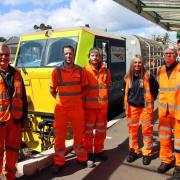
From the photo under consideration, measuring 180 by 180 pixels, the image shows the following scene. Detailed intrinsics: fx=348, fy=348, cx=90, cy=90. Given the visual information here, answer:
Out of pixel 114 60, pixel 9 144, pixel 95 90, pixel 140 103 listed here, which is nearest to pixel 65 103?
pixel 95 90

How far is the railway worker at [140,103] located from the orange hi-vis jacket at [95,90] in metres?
0.41

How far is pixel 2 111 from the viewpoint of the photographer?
4594 millimetres

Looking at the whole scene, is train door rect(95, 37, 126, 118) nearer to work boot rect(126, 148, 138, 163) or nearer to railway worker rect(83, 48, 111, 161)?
railway worker rect(83, 48, 111, 161)

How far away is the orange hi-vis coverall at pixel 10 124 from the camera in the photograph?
4.59 metres

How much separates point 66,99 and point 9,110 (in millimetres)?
1036

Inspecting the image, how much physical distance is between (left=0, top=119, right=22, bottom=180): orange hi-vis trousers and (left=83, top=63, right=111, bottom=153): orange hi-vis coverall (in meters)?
1.37

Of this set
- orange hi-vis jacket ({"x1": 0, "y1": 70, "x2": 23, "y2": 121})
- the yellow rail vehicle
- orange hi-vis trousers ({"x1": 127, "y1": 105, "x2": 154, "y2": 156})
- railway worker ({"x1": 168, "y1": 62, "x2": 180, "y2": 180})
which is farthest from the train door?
orange hi-vis jacket ({"x1": 0, "y1": 70, "x2": 23, "y2": 121})

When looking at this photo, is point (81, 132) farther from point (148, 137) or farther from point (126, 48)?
point (126, 48)

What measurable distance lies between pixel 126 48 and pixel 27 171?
26.3ft

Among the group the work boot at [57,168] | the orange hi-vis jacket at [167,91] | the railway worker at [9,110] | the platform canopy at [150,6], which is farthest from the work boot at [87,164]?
the platform canopy at [150,6]

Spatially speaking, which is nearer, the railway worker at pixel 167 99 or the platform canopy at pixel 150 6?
the railway worker at pixel 167 99

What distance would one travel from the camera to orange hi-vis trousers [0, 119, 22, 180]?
15.4 feet

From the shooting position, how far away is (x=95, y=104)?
18.9 feet

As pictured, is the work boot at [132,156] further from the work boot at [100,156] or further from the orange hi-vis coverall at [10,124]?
the orange hi-vis coverall at [10,124]
